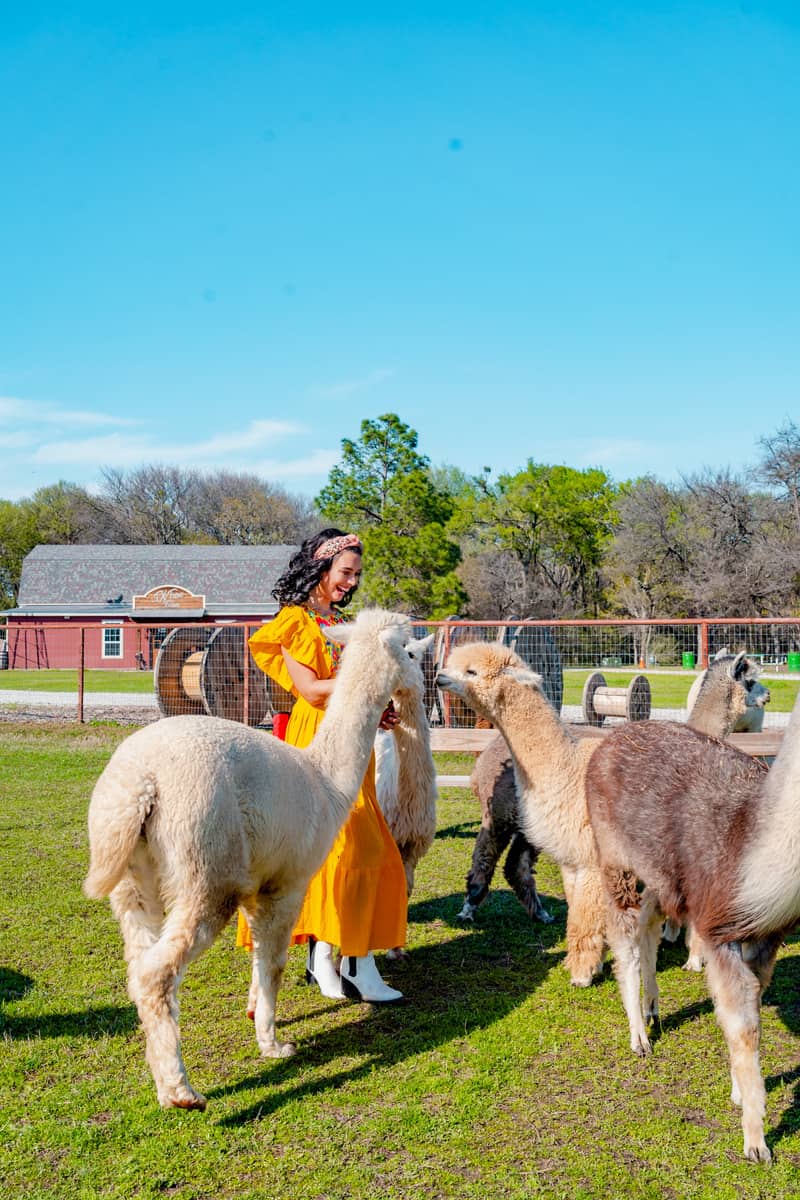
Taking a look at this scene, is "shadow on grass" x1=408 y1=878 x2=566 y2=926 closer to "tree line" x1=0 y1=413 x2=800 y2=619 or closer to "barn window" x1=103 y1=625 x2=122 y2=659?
"tree line" x1=0 y1=413 x2=800 y2=619

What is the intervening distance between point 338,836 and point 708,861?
1.60m

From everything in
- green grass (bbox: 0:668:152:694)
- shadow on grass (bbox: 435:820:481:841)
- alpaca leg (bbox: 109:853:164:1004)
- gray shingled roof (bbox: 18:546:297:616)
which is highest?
gray shingled roof (bbox: 18:546:297:616)

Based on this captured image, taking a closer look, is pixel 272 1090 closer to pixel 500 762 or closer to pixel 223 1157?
pixel 223 1157

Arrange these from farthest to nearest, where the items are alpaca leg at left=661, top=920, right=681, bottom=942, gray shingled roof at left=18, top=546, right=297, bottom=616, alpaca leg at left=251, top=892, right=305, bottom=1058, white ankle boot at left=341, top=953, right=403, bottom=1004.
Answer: gray shingled roof at left=18, top=546, right=297, bottom=616 → alpaca leg at left=661, top=920, right=681, bottom=942 → white ankle boot at left=341, top=953, right=403, bottom=1004 → alpaca leg at left=251, top=892, right=305, bottom=1058

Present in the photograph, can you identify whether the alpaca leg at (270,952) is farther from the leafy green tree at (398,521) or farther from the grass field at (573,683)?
the leafy green tree at (398,521)

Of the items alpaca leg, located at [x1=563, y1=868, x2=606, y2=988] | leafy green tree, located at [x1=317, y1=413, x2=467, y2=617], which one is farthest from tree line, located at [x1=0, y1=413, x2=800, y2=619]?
alpaca leg, located at [x1=563, y1=868, x2=606, y2=988]

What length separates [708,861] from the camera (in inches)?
138

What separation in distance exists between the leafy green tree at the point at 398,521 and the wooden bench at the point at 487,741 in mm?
27006

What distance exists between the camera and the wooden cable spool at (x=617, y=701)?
1185 cm

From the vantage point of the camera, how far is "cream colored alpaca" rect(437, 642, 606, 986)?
16.0ft

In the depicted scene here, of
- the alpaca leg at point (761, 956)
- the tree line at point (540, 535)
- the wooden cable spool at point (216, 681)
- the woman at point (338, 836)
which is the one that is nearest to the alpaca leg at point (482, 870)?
the woman at point (338, 836)

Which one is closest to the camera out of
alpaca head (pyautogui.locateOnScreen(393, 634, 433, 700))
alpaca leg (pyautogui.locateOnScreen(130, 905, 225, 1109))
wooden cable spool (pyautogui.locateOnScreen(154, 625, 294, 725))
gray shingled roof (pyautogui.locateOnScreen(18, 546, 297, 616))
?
alpaca leg (pyautogui.locateOnScreen(130, 905, 225, 1109))

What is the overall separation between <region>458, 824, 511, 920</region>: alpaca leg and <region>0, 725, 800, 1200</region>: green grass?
0.40m

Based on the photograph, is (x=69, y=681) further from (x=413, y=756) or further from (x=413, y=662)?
(x=413, y=662)
